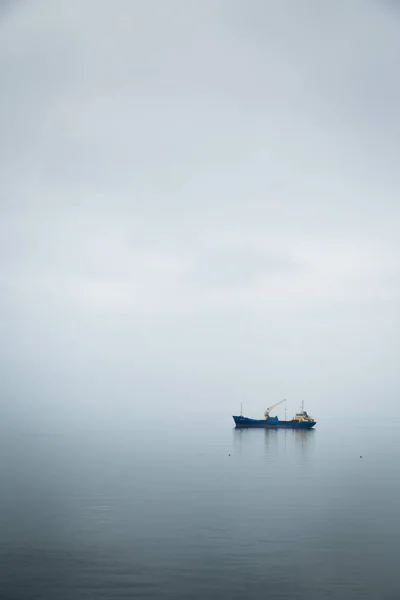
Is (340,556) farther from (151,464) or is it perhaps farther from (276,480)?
(151,464)

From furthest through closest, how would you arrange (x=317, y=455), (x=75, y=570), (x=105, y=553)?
1. (x=317, y=455)
2. (x=105, y=553)
3. (x=75, y=570)

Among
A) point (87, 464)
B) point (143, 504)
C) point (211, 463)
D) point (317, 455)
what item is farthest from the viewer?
point (317, 455)

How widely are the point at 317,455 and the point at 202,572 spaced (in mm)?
134764

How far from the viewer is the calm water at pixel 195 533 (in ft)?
160

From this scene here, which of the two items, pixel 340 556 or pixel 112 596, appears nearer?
pixel 112 596

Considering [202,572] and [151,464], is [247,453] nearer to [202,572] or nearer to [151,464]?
[151,464]

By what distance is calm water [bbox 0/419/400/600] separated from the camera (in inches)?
1919

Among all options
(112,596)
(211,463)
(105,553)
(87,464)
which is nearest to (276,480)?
(211,463)

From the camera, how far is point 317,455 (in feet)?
589

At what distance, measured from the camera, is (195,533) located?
66125 millimetres

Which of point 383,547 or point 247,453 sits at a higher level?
point 247,453

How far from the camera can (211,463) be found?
14825 cm

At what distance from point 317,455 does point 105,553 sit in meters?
133

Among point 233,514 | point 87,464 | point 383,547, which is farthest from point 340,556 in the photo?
point 87,464
